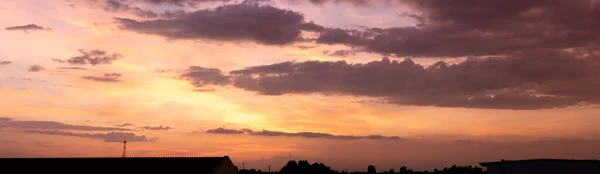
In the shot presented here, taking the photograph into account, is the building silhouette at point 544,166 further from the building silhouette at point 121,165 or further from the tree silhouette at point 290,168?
the tree silhouette at point 290,168

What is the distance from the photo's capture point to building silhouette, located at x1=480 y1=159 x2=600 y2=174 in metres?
60.4

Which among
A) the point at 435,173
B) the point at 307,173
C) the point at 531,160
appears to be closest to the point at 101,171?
the point at 531,160

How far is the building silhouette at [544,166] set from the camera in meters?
60.4

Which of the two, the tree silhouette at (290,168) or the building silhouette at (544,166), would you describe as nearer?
the building silhouette at (544,166)

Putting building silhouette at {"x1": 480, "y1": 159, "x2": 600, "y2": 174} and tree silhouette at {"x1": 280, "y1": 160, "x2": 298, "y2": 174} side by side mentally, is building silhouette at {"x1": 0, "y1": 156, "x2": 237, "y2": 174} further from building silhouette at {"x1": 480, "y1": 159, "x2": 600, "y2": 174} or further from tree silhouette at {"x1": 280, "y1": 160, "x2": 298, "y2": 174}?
tree silhouette at {"x1": 280, "y1": 160, "x2": 298, "y2": 174}

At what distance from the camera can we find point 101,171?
6675 centimetres

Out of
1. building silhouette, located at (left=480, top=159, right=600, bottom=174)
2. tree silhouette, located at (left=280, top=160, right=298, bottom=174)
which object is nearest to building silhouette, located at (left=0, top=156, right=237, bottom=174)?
building silhouette, located at (left=480, top=159, right=600, bottom=174)

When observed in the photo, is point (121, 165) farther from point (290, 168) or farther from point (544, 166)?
point (290, 168)

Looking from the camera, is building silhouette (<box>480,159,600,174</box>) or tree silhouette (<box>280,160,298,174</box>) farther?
tree silhouette (<box>280,160,298,174</box>)

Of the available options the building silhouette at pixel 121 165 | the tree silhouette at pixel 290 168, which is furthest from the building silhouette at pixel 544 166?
the tree silhouette at pixel 290 168

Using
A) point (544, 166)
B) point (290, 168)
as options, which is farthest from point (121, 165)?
point (290, 168)

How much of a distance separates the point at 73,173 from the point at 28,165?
639cm

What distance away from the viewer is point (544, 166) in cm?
6269

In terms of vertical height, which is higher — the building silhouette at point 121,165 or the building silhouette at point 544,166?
the building silhouette at point 121,165
